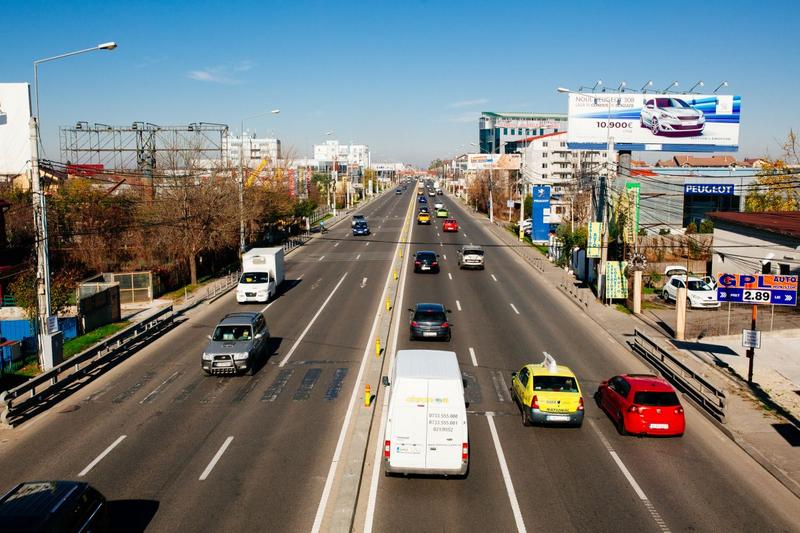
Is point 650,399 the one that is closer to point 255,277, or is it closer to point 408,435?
point 408,435

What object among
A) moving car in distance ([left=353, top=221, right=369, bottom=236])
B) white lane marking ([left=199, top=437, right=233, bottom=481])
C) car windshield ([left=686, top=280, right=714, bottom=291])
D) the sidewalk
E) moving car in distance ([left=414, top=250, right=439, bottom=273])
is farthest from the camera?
moving car in distance ([left=353, top=221, right=369, bottom=236])

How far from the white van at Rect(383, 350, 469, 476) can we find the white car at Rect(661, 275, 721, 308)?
84.0ft

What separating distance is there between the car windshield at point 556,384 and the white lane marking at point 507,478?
1.58 metres

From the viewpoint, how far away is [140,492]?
42.9 ft

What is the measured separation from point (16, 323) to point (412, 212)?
280 ft

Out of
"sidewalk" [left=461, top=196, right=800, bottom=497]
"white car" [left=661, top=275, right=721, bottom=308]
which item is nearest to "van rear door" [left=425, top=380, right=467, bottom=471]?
"sidewalk" [left=461, top=196, right=800, bottom=497]

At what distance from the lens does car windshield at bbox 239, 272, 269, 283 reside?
35.5 m

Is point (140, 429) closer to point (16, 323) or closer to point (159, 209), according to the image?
point (16, 323)

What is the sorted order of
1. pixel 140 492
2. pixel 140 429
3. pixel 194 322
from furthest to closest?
pixel 194 322 → pixel 140 429 → pixel 140 492

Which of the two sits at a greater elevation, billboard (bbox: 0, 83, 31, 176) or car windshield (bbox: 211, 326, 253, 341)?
billboard (bbox: 0, 83, 31, 176)

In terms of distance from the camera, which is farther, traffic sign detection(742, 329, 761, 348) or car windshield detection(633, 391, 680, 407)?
traffic sign detection(742, 329, 761, 348)

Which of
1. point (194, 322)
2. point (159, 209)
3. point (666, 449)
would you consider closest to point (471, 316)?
point (194, 322)

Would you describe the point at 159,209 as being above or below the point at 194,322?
above

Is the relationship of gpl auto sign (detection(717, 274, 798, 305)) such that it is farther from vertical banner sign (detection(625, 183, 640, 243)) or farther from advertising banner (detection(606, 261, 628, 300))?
advertising banner (detection(606, 261, 628, 300))
